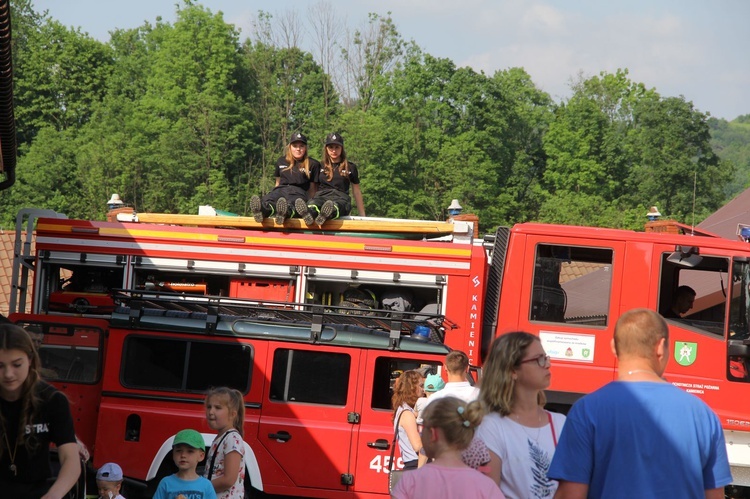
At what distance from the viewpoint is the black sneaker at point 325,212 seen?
37.0 ft

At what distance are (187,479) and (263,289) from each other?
5.35m

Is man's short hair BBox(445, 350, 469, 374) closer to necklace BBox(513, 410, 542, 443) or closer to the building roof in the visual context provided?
necklace BBox(513, 410, 542, 443)

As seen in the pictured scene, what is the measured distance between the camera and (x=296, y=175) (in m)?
12.0

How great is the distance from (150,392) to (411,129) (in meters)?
44.5

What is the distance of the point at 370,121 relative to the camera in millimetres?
50156

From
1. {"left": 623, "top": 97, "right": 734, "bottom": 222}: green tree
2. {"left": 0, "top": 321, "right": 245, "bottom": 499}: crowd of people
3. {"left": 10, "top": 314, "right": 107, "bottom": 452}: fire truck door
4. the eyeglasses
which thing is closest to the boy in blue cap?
{"left": 0, "top": 321, "right": 245, "bottom": 499}: crowd of people

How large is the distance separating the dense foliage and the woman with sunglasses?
44448 mm

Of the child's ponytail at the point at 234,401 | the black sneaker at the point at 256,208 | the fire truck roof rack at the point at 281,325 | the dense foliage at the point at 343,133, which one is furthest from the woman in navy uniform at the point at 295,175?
the dense foliage at the point at 343,133

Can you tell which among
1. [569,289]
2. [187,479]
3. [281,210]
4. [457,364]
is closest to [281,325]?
[281,210]

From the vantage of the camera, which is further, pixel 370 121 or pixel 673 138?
pixel 673 138

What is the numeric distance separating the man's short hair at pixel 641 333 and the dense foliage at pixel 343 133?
45.0 m

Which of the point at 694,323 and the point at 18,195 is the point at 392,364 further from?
the point at 18,195

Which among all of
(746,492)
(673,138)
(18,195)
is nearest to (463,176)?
(673,138)

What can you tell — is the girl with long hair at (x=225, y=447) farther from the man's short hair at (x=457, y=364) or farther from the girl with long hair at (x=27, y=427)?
the man's short hair at (x=457, y=364)
